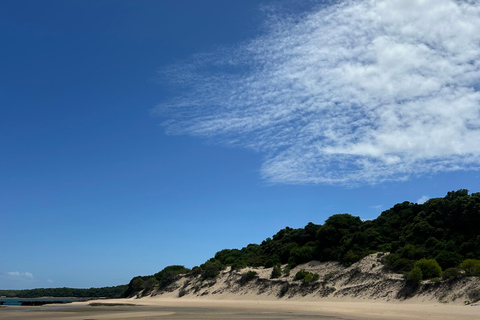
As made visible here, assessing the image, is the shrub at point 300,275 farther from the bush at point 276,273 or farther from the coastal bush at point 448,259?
the coastal bush at point 448,259

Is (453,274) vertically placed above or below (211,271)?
below

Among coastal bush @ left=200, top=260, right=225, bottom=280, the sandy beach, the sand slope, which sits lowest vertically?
the sandy beach

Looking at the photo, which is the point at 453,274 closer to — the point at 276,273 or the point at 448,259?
the point at 448,259

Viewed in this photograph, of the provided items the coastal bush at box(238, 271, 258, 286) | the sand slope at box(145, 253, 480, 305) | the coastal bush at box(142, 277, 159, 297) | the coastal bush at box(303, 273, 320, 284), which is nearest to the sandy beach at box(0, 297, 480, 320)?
the sand slope at box(145, 253, 480, 305)

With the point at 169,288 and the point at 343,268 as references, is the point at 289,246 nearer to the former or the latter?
the point at 343,268

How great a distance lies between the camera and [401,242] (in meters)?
58.7

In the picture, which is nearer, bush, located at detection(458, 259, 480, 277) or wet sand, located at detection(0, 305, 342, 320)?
wet sand, located at detection(0, 305, 342, 320)

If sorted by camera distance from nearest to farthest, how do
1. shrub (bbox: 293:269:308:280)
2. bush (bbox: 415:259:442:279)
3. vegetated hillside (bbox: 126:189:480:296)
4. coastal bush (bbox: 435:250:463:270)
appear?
bush (bbox: 415:259:442:279) < coastal bush (bbox: 435:250:463:270) < vegetated hillside (bbox: 126:189:480:296) < shrub (bbox: 293:269:308:280)

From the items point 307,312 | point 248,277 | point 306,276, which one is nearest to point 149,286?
point 248,277

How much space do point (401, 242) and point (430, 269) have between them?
15329mm

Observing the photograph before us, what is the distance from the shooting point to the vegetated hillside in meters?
47.4

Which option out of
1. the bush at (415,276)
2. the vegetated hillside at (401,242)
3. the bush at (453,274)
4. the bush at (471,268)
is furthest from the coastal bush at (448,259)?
the bush at (453,274)

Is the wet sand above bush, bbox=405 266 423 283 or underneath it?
underneath

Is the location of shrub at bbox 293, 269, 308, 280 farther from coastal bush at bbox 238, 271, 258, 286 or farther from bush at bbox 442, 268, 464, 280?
bush at bbox 442, 268, 464, 280
